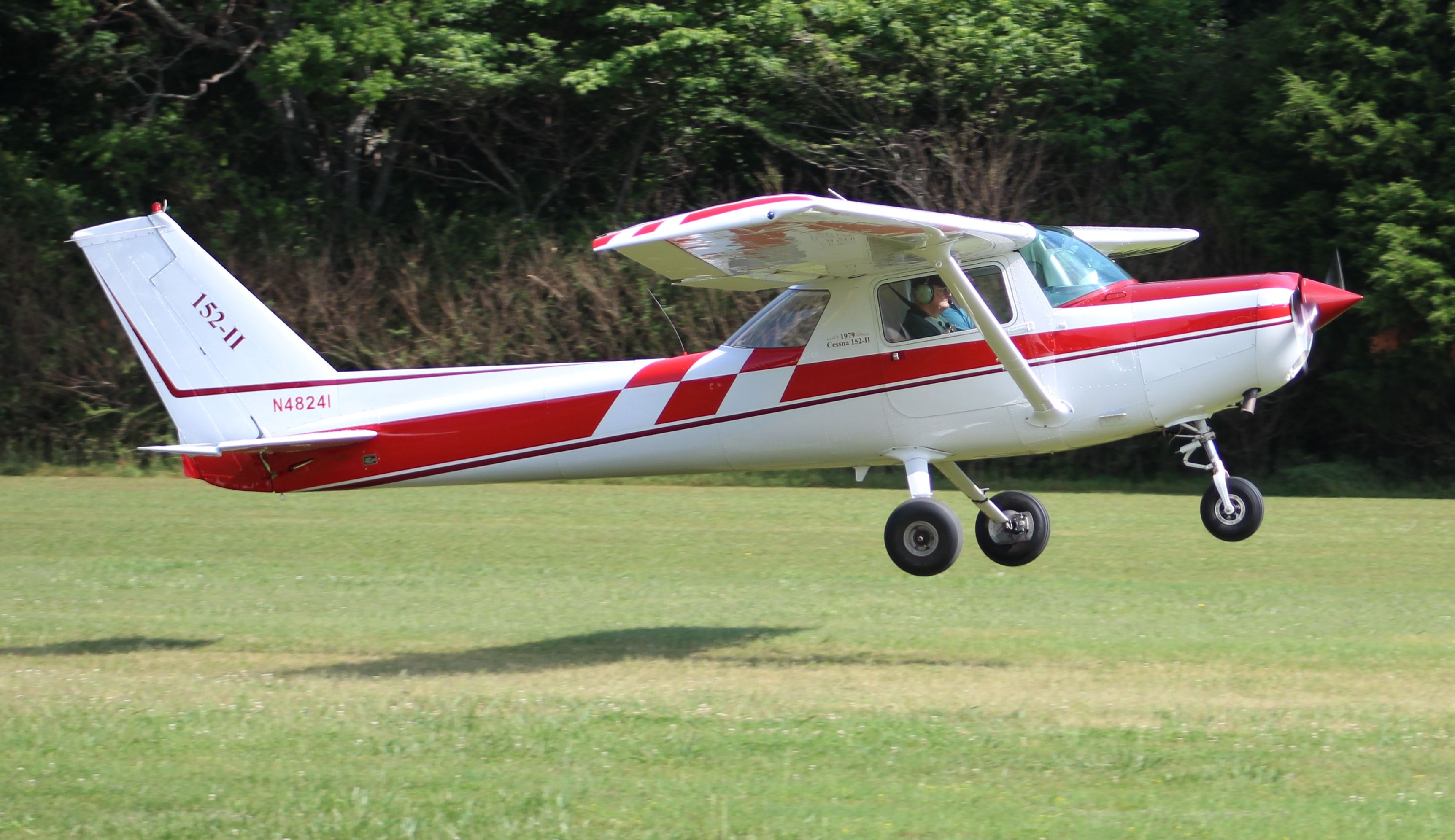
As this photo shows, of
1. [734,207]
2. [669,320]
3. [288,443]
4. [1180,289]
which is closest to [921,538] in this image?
[1180,289]

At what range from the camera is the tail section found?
1220 cm

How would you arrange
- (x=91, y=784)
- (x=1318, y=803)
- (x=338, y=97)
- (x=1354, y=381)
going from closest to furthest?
(x=1318, y=803)
(x=91, y=784)
(x=1354, y=381)
(x=338, y=97)

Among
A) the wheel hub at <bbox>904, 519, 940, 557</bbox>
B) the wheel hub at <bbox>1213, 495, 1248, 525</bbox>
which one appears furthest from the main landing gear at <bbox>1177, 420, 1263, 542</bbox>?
the wheel hub at <bbox>904, 519, 940, 557</bbox>

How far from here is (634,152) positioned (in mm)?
29750

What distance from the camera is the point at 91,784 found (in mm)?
8344

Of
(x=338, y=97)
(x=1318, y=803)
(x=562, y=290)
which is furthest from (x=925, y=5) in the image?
(x=1318, y=803)

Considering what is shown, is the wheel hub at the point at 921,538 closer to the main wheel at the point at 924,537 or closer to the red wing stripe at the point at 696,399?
the main wheel at the point at 924,537

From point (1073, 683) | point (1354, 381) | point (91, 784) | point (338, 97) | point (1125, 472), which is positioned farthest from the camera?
point (338, 97)

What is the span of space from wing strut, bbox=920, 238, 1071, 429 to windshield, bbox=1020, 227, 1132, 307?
530 millimetres

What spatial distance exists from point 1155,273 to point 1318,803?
59.9 ft

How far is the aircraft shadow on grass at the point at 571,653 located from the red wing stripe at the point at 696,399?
6.85 ft

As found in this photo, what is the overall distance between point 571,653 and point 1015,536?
377 centimetres

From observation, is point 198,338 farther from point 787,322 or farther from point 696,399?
point 787,322

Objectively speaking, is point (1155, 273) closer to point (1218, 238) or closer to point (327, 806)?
point (1218, 238)
